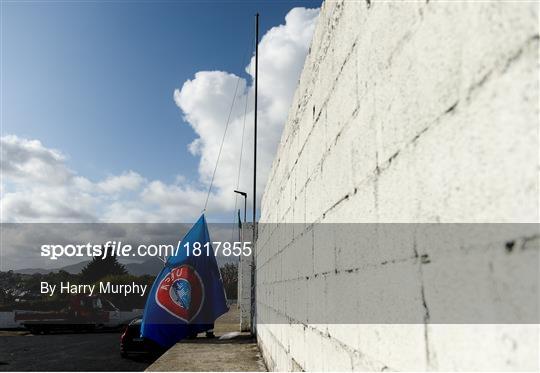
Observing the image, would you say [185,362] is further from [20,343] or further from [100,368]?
[20,343]

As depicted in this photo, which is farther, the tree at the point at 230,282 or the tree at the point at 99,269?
the tree at the point at 99,269

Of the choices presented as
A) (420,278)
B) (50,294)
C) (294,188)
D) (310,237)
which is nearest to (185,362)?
(294,188)

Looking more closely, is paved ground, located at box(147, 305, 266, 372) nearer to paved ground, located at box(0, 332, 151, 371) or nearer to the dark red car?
the dark red car

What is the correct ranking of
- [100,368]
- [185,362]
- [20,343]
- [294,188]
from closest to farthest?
1. [294,188]
2. [185,362]
3. [100,368]
4. [20,343]

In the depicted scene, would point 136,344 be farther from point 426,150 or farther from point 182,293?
point 426,150

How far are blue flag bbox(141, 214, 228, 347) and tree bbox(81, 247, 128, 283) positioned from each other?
4622cm

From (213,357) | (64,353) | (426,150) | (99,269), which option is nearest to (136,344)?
(64,353)

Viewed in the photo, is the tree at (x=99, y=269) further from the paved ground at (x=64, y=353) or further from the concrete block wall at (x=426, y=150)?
the concrete block wall at (x=426, y=150)

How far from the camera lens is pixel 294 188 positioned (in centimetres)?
359

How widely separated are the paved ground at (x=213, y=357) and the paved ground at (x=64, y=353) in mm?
1401

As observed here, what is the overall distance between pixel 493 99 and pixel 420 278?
517 millimetres

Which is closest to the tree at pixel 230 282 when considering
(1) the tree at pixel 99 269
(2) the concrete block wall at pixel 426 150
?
(1) the tree at pixel 99 269

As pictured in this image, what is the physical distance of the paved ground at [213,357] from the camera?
687cm

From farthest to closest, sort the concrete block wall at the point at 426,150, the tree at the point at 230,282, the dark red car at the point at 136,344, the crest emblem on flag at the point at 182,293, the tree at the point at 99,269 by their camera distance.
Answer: the tree at the point at 99,269
the tree at the point at 230,282
the dark red car at the point at 136,344
the crest emblem on flag at the point at 182,293
the concrete block wall at the point at 426,150
